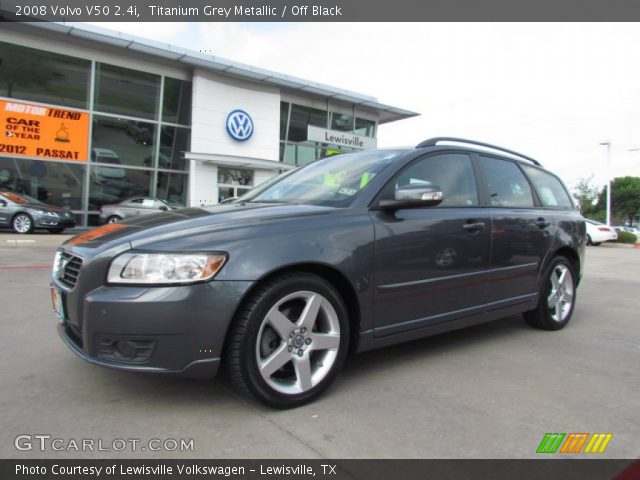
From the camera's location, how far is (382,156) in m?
3.50

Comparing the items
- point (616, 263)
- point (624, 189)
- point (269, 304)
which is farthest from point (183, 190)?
point (624, 189)

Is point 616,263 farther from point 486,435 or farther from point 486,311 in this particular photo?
point 486,435

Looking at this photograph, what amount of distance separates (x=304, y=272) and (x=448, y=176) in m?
1.63

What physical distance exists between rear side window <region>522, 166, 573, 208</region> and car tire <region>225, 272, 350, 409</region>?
9.19 feet

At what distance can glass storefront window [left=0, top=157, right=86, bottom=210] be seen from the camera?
1658cm

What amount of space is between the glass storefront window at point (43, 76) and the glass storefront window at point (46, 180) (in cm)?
230

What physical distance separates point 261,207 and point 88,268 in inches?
42.6

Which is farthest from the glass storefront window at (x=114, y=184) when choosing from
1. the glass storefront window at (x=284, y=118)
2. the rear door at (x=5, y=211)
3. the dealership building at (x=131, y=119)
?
the glass storefront window at (x=284, y=118)

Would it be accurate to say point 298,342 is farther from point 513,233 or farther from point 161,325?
point 513,233

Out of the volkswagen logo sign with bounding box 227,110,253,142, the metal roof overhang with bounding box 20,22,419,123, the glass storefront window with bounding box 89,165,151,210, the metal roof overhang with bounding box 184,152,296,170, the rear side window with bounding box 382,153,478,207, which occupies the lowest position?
the rear side window with bounding box 382,153,478,207

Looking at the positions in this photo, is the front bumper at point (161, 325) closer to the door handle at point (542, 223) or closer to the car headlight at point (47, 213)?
the door handle at point (542, 223)

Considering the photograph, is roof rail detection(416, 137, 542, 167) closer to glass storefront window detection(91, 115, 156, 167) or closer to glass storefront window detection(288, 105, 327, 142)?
glass storefront window detection(91, 115, 156, 167)

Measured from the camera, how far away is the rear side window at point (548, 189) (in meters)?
4.55
